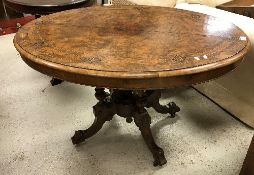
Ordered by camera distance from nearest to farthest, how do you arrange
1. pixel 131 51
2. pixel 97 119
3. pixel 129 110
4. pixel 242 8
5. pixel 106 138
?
pixel 131 51, pixel 129 110, pixel 97 119, pixel 106 138, pixel 242 8

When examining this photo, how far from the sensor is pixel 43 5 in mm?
1822

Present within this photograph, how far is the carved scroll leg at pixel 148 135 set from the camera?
1449mm

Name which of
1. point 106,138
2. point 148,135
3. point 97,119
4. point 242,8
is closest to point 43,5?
point 97,119

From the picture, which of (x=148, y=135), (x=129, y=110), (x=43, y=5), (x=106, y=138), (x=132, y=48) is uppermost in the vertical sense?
(x=132, y=48)

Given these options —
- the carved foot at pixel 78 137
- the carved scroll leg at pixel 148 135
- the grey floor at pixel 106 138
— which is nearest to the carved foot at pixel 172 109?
the grey floor at pixel 106 138

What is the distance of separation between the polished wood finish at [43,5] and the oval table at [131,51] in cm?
35

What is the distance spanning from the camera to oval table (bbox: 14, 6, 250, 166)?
0.92m

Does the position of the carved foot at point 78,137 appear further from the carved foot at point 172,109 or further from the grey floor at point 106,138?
the carved foot at point 172,109

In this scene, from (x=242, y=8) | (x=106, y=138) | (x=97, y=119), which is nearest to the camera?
(x=97, y=119)

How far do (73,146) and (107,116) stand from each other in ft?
0.98

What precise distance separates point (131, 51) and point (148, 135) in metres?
0.62

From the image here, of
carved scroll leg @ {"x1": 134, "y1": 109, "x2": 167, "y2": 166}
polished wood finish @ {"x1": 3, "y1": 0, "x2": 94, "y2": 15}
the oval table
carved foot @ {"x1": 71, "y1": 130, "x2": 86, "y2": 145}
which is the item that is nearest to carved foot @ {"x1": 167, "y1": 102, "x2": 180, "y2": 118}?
the oval table

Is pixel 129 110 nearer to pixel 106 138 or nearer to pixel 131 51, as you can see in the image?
pixel 106 138

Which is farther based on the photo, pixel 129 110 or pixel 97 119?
pixel 97 119
